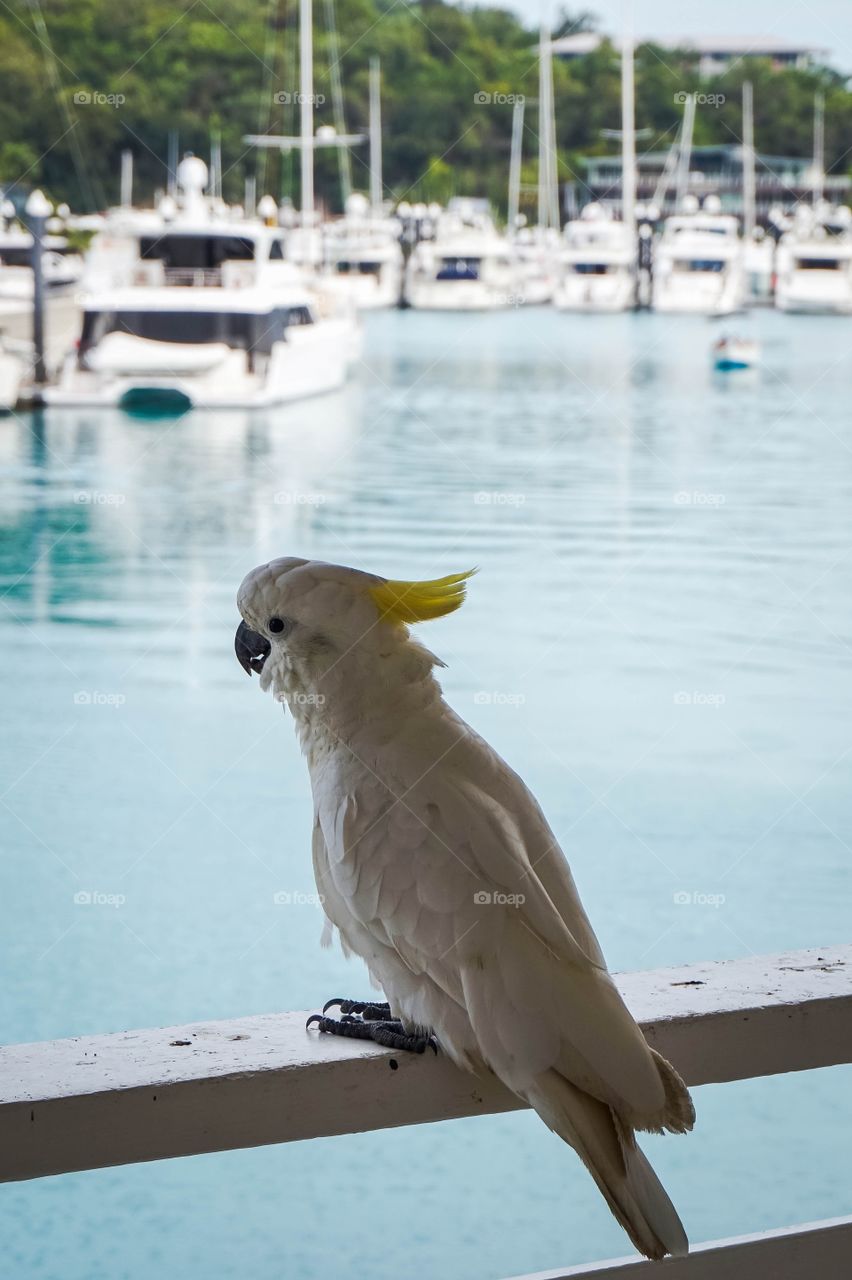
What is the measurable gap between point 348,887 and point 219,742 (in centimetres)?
587

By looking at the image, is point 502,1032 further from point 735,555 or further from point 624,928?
point 735,555

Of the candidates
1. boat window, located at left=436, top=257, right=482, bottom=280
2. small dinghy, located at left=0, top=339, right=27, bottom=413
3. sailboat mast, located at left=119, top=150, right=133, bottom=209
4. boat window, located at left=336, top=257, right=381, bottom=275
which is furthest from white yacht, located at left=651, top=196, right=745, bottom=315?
small dinghy, located at left=0, top=339, right=27, bottom=413

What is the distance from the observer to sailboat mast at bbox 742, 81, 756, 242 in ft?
71.4

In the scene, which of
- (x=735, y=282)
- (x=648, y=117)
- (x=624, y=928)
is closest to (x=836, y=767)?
(x=624, y=928)

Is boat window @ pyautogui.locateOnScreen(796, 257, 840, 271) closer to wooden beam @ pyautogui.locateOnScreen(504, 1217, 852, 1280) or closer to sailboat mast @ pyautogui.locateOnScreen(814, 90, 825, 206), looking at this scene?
sailboat mast @ pyautogui.locateOnScreen(814, 90, 825, 206)

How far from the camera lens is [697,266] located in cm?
2067

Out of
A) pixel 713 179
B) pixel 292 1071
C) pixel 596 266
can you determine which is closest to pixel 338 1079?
pixel 292 1071

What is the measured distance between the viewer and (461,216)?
70.6 ft

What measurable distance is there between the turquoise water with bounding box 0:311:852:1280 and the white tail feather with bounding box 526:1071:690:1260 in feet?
5.36

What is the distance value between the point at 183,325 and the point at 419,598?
460 inches

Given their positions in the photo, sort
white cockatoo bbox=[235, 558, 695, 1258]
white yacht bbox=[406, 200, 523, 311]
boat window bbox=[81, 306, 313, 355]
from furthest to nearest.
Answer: white yacht bbox=[406, 200, 523, 311], boat window bbox=[81, 306, 313, 355], white cockatoo bbox=[235, 558, 695, 1258]

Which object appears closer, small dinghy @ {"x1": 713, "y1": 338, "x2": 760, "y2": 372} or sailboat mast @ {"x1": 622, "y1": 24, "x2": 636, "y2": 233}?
small dinghy @ {"x1": 713, "y1": 338, "x2": 760, "y2": 372}

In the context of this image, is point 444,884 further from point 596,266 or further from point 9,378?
point 596,266

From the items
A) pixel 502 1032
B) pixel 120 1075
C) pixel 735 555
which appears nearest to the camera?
pixel 120 1075
